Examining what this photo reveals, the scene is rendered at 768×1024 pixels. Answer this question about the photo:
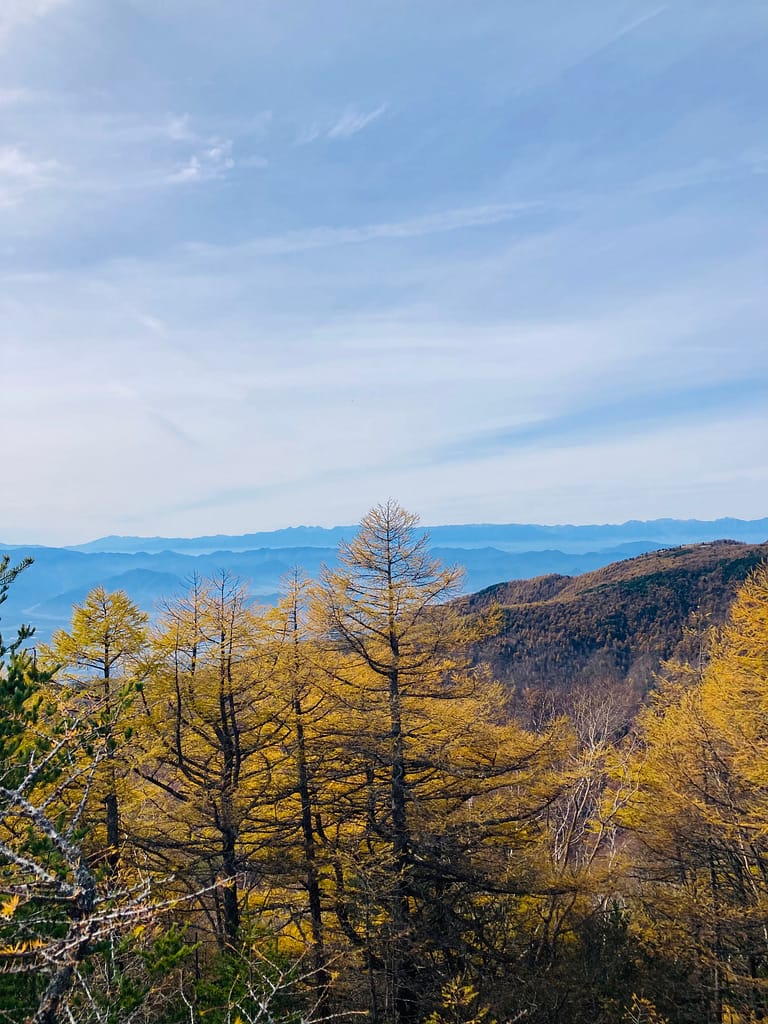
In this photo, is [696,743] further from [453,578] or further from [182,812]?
[182,812]

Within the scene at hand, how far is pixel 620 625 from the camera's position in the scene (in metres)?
90.9

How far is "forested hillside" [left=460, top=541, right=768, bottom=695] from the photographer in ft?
255

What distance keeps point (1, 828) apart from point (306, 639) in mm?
6599

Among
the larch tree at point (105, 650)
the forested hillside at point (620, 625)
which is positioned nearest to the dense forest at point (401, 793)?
the larch tree at point (105, 650)

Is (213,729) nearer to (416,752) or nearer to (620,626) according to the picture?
(416,752)

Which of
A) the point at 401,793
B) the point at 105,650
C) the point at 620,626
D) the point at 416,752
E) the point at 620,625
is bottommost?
the point at 620,626

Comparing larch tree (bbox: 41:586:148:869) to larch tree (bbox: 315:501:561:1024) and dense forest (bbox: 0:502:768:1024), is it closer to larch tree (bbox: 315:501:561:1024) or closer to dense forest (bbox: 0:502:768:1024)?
dense forest (bbox: 0:502:768:1024)

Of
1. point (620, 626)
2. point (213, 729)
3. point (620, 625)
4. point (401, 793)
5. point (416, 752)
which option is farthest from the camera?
point (620, 625)

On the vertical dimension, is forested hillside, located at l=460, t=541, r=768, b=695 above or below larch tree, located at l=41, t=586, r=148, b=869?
below

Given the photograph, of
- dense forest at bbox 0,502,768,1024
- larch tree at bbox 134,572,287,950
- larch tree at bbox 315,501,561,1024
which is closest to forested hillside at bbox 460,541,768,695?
dense forest at bbox 0,502,768,1024

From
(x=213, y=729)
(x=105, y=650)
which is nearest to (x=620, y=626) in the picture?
(x=213, y=729)

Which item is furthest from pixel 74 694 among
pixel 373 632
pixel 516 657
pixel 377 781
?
pixel 516 657

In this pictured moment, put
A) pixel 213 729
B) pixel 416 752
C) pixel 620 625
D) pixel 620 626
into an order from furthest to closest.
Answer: pixel 620 625 < pixel 620 626 < pixel 213 729 < pixel 416 752

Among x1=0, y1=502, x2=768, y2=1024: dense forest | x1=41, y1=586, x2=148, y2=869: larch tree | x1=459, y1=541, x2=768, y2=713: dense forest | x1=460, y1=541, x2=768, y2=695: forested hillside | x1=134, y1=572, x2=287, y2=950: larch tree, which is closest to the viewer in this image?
x1=0, y1=502, x2=768, y2=1024: dense forest
